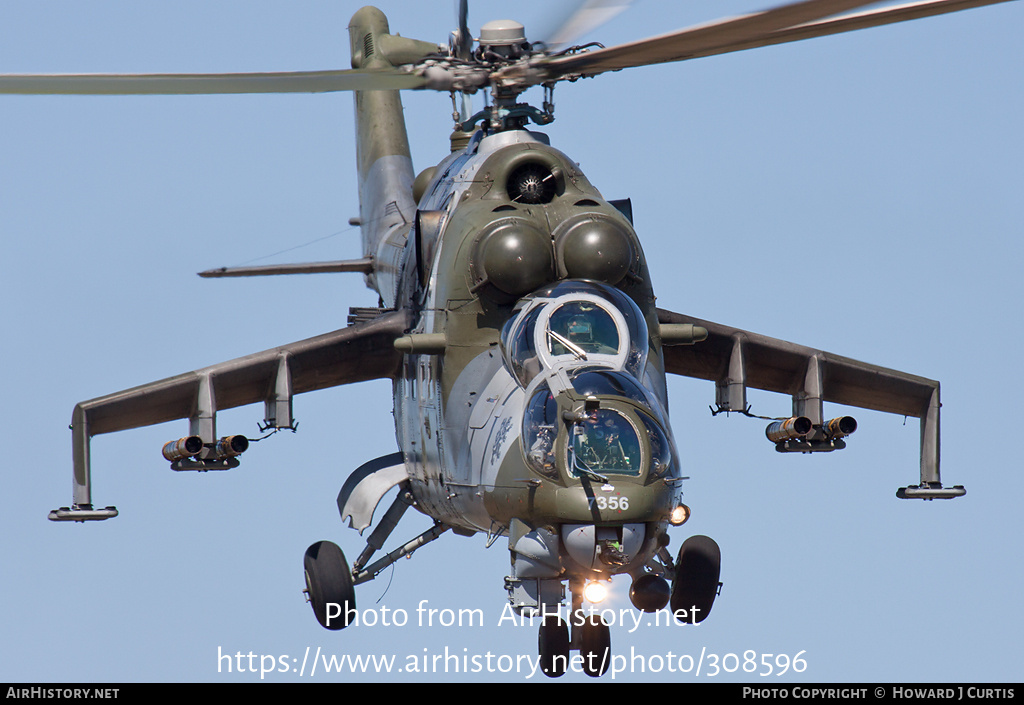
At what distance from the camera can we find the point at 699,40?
1442 cm

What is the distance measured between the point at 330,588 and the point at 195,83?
22.2ft

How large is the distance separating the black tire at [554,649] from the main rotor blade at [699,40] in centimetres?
642

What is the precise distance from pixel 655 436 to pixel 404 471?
539cm

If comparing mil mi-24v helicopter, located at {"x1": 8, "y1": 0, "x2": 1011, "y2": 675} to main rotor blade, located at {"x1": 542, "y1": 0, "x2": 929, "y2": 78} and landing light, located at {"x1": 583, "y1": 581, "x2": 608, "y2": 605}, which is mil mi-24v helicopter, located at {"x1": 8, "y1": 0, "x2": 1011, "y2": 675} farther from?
landing light, located at {"x1": 583, "y1": 581, "x2": 608, "y2": 605}

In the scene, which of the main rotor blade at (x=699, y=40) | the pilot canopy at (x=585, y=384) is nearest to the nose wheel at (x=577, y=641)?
the pilot canopy at (x=585, y=384)

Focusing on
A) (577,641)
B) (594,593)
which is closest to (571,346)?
(594,593)

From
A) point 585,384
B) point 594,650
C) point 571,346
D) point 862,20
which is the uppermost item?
point 862,20

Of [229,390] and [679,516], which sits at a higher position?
[229,390]

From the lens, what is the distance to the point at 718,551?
19.5 metres

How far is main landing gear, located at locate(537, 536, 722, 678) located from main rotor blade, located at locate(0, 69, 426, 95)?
20.4 ft

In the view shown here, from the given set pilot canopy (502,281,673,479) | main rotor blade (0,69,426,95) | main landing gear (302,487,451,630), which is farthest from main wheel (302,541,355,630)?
main rotor blade (0,69,426,95)

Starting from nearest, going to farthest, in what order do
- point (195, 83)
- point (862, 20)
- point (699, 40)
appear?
point (862, 20)
point (699, 40)
point (195, 83)

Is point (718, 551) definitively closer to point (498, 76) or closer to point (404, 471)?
point (404, 471)

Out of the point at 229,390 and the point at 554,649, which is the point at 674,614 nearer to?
the point at 554,649
